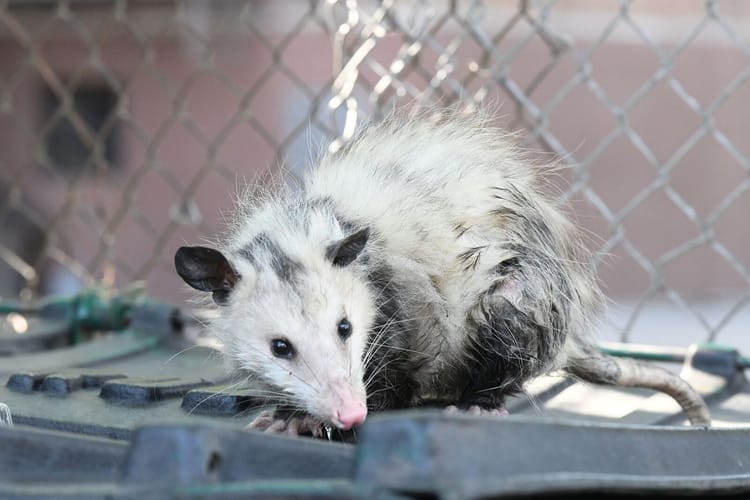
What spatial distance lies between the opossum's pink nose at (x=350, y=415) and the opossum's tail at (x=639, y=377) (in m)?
0.50

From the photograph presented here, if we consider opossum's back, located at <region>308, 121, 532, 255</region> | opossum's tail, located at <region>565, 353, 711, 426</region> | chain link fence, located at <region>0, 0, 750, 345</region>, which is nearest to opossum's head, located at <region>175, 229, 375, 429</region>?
opossum's back, located at <region>308, 121, 532, 255</region>

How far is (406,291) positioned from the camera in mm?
1715

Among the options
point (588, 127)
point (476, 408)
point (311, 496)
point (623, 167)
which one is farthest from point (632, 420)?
point (623, 167)

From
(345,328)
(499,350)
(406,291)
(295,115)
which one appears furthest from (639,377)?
(295,115)

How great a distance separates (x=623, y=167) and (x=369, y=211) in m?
6.19

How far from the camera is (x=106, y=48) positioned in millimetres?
7797

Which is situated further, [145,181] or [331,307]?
[145,181]

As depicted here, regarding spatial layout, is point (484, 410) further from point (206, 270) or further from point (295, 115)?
point (295, 115)

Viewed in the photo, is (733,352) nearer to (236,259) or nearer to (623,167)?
(236,259)

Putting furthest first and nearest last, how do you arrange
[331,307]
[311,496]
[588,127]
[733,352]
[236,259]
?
[588,127] < [733,352] < [236,259] < [331,307] < [311,496]

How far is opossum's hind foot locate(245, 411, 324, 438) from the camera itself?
63.4 inches

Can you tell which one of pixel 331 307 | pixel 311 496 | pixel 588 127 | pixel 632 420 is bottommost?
pixel 311 496

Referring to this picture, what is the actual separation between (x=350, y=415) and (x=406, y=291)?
296 millimetres

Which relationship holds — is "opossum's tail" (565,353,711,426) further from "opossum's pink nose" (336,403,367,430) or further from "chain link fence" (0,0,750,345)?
"chain link fence" (0,0,750,345)
